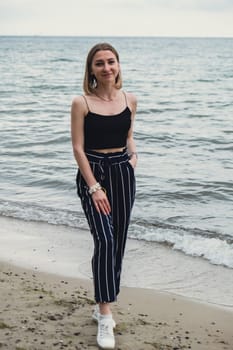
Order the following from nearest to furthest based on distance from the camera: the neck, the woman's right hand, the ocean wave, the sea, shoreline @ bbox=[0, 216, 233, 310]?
the woman's right hand, the neck, shoreline @ bbox=[0, 216, 233, 310], the ocean wave, the sea

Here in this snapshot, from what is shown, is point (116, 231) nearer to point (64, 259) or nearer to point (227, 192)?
A: point (64, 259)

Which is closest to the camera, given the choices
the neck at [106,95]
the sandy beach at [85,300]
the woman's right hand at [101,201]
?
the woman's right hand at [101,201]

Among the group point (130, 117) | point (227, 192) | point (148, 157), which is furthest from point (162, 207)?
point (130, 117)

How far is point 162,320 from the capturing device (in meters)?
4.77

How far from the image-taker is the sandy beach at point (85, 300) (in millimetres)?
4160

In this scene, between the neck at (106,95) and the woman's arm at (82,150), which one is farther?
the neck at (106,95)

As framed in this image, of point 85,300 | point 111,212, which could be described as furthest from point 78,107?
point 85,300

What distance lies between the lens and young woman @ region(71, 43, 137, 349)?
394cm

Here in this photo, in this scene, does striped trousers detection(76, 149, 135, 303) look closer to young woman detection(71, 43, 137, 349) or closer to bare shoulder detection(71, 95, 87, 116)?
young woman detection(71, 43, 137, 349)

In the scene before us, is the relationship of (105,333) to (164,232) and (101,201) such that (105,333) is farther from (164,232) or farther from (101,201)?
(164,232)

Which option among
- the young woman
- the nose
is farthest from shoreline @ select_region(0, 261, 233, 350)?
the nose

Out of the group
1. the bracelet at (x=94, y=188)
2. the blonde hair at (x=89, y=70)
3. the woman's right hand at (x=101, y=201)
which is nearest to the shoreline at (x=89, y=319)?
the woman's right hand at (x=101, y=201)

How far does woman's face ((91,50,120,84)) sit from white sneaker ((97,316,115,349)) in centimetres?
154

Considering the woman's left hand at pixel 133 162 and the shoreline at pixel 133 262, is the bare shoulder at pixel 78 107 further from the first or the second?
the shoreline at pixel 133 262
